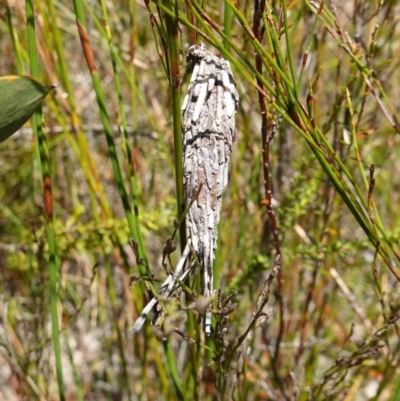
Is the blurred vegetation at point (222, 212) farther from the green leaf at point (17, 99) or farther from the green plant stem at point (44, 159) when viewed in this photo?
the green leaf at point (17, 99)

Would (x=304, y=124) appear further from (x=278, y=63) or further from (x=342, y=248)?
(x=342, y=248)

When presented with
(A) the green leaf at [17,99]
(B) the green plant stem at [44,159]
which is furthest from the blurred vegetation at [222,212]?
(A) the green leaf at [17,99]

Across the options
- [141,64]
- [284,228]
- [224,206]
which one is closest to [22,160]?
[141,64]

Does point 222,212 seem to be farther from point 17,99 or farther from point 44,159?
point 17,99

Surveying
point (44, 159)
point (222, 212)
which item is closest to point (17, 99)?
point (44, 159)

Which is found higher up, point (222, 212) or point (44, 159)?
point (44, 159)

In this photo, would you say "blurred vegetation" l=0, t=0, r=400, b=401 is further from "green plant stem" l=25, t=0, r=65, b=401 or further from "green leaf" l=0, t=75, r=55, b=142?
"green leaf" l=0, t=75, r=55, b=142
